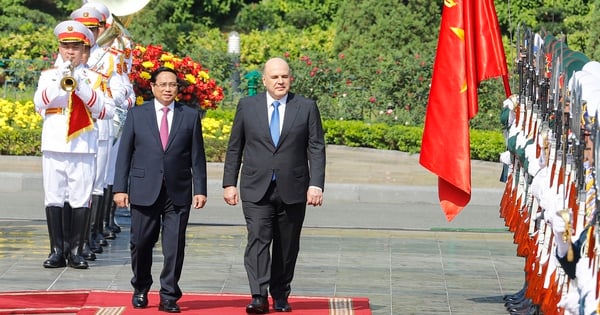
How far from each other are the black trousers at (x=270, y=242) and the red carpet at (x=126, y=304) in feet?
0.80

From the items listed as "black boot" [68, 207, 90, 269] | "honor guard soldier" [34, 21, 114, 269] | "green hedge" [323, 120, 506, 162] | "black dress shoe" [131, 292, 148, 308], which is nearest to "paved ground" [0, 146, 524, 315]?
"black boot" [68, 207, 90, 269]

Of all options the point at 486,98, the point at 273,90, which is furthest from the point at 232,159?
the point at 486,98

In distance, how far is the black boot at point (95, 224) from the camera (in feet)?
42.8

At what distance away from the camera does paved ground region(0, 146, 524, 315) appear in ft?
36.9

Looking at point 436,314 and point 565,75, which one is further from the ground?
point 565,75

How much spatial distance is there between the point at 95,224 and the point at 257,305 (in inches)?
149

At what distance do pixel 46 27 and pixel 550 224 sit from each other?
28.7 m

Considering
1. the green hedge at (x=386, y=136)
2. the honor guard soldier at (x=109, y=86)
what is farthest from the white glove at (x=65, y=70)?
the green hedge at (x=386, y=136)

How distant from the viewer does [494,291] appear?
11.3 m

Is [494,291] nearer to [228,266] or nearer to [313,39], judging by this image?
[228,266]

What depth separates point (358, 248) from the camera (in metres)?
13.6

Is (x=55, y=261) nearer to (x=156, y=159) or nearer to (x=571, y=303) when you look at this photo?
(x=156, y=159)

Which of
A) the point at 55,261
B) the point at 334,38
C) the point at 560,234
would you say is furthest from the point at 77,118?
the point at 334,38

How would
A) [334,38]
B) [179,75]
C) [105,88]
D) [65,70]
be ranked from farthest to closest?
[334,38]
[179,75]
[105,88]
[65,70]
